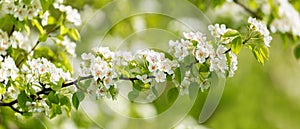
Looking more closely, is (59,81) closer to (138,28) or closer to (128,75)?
(128,75)

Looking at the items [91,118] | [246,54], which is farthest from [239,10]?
[246,54]

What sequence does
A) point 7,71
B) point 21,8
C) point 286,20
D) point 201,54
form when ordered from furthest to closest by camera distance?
point 286,20, point 21,8, point 7,71, point 201,54

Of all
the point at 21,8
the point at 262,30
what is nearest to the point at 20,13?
the point at 21,8

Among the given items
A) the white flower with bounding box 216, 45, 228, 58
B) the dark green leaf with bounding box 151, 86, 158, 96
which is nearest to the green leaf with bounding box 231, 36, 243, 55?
the white flower with bounding box 216, 45, 228, 58

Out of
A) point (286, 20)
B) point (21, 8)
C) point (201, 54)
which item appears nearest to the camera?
point (201, 54)

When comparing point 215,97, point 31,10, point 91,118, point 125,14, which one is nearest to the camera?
point 31,10

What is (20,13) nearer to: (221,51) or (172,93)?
(172,93)

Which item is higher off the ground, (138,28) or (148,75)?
(138,28)
